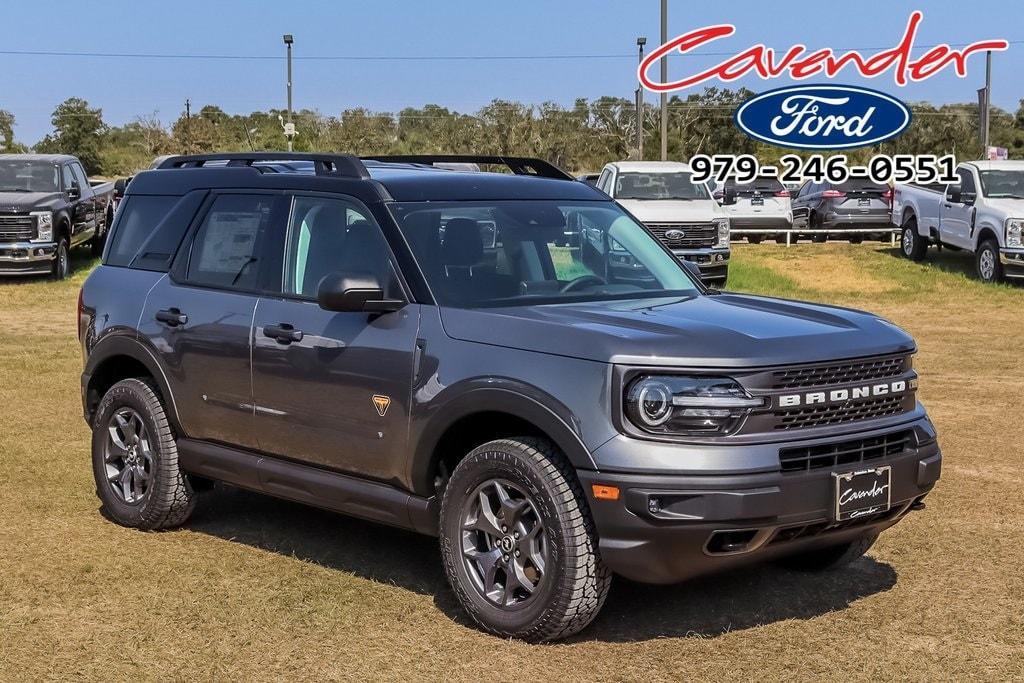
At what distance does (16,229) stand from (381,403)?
18.3m

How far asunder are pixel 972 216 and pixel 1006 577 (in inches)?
682

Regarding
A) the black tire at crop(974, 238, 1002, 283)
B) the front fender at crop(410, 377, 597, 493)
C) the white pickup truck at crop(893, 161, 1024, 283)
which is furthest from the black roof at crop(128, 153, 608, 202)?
the black tire at crop(974, 238, 1002, 283)

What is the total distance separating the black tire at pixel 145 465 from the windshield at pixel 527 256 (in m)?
1.89

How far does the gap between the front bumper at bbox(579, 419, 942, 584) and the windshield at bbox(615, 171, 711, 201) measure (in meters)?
18.2

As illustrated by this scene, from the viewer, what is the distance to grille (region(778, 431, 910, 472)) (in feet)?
16.9

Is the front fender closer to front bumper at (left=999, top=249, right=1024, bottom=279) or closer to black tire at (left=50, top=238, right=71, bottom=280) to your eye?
front bumper at (left=999, top=249, right=1024, bottom=279)

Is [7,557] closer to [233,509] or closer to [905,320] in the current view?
[233,509]

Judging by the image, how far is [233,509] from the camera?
7.86m

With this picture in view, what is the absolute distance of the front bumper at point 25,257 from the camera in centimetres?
2233

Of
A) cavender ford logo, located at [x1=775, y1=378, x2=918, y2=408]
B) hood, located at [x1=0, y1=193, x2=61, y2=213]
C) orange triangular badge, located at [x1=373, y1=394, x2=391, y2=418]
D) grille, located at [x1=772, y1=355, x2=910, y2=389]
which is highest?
hood, located at [x1=0, y1=193, x2=61, y2=213]

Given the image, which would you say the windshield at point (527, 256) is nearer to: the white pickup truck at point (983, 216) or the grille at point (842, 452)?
the grille at point (842, 452)

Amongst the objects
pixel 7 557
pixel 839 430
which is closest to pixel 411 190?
pixel 839 430

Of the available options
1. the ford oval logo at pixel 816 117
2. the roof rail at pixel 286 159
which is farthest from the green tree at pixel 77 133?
the roof rail at pixel 286 159

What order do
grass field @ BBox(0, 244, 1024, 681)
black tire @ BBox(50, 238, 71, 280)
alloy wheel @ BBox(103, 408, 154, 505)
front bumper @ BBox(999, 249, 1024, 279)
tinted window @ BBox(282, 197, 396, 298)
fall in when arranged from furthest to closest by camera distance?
1. black tire @ BBox(50, 238, 71, 280)
2. front bumper @ BBox(999, 249, 1024, 279)
3. alloy wheel @ BBox(103, 408, 154, 505)
4. tinted window @ BBox(282, 197, 396, 298)
5. grass field @ BBox(0, 244, 1024, 681)
